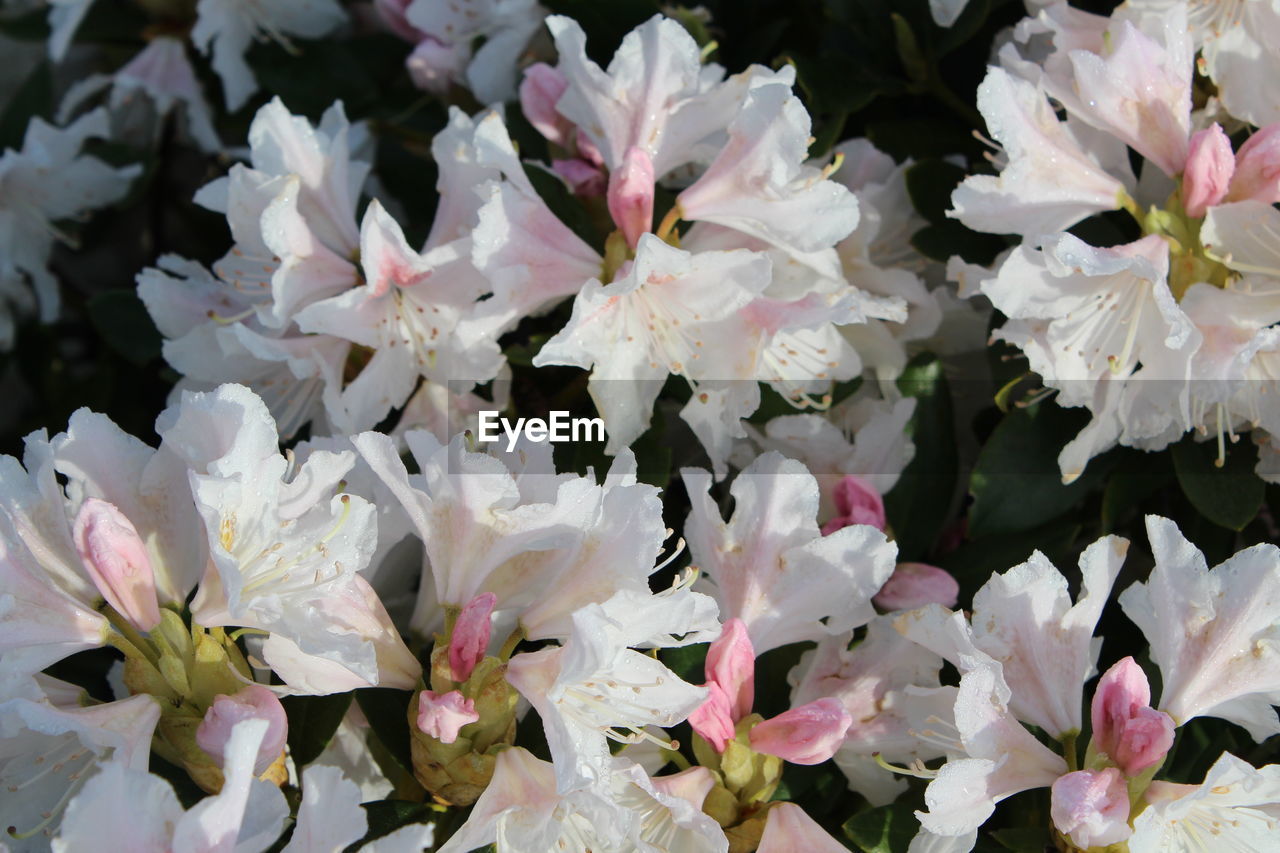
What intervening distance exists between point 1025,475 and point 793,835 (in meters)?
0.41

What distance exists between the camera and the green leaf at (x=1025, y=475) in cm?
117

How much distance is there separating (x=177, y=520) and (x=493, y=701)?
0.27 metres

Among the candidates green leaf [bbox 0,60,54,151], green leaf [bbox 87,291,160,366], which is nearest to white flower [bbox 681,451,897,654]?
green leaf [bbox 87,291,160,366]

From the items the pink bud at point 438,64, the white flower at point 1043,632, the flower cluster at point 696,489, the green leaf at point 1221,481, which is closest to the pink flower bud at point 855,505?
the flower cluster at point 696,489

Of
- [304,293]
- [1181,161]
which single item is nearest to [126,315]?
[304,293]

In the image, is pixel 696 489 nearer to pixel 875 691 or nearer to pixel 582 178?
pixel 875 691

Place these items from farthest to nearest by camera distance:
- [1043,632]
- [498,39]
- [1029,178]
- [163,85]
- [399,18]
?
[163,85], [399,18], [498,39], [1029,178], [1043,632]

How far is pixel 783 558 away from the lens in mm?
1032

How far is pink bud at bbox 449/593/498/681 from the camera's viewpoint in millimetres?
918

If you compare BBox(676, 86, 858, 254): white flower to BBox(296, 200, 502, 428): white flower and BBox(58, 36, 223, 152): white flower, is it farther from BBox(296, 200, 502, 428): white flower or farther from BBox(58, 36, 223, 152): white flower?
BBox(58, 36, 223, 152): white flower

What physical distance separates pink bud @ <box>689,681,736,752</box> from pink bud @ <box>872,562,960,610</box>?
0.22 meters

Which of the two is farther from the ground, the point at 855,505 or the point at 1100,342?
the point at 1100,342

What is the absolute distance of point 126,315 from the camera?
4.73ft

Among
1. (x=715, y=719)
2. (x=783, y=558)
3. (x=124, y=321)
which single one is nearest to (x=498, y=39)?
(x=124, y=321)
